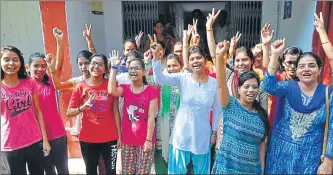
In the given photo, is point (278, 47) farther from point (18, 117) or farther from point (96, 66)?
point (18, 117)

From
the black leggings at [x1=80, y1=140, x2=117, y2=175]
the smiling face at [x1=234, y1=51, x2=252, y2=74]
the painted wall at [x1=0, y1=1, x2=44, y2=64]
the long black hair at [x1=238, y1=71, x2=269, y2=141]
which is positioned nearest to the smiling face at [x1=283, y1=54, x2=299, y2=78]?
the smiling face at [x1=234, y1=51, x2=252, y2=74]

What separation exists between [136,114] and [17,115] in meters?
0.98

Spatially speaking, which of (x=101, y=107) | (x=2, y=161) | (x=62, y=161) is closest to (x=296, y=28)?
(x=101, y=107)

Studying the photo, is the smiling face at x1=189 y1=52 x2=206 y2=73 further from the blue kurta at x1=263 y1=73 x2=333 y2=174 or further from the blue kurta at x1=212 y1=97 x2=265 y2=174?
the blue kurta at x1=263 y1=73 x2=333 y2=174

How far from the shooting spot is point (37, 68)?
2822 millimetres

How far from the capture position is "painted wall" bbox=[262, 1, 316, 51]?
14.0 feet

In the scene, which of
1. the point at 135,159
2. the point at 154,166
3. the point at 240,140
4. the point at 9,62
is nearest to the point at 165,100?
the point at 135,159

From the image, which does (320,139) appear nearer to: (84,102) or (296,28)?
(84,102)

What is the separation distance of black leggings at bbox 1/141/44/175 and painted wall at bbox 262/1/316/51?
353cm

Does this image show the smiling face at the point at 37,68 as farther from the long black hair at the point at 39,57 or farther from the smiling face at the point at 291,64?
the smiling face at the point at 291,64

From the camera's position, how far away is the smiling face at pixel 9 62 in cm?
259

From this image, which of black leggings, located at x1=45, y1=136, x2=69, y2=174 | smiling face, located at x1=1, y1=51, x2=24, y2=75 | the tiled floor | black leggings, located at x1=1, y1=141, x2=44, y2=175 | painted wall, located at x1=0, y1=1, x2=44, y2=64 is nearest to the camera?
smiling face, located at x1=1, y1=51, x2=24, y2=75

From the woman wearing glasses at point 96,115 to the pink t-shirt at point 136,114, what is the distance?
0.30 ft

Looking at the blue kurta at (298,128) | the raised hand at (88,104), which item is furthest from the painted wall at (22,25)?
the blue kurta at (298,128)
